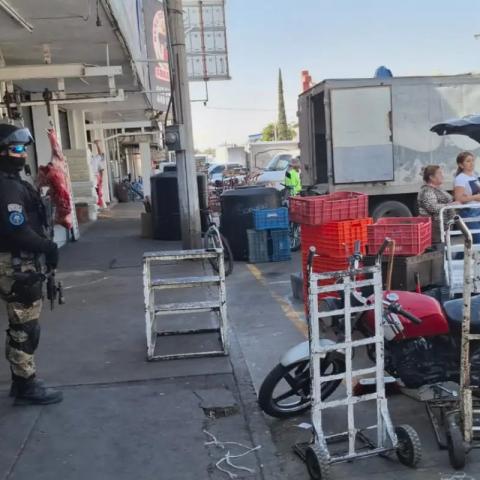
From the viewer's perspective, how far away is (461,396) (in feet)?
11.4

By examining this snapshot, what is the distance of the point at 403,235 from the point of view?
631cm

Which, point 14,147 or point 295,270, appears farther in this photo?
point 295,270

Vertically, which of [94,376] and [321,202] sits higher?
[321,202]

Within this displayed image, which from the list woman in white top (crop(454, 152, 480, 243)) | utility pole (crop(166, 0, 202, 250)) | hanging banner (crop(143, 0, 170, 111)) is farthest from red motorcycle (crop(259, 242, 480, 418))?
hanging banner (crop(143, 0, 170, 111))

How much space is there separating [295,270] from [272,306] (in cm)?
239

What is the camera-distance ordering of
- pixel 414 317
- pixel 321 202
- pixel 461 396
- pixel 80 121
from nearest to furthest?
pixel 461 396 < pixel 414 317 < pixel 321 202 < pixel 80 121

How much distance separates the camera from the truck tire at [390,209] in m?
11.1

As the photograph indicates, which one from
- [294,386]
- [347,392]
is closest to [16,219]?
[294,386]

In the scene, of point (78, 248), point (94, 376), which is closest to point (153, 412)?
point (94, 376)

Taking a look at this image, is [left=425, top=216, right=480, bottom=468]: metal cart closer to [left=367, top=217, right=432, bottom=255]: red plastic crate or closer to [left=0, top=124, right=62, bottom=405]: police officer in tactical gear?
[left=0, top=124, right=62, bottom=405]: police officer in tactical gear

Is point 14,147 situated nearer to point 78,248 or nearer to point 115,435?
point 115,435

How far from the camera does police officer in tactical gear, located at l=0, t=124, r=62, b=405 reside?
417 centimetres

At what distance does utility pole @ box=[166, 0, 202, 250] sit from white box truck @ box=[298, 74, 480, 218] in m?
2.37

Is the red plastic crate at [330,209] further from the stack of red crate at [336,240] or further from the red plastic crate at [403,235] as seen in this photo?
the red plastic crate at [403,235]
